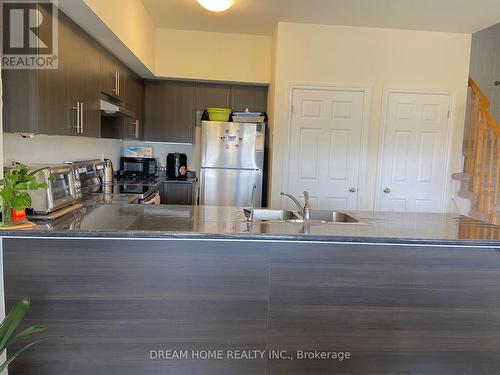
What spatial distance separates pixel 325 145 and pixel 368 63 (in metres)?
0.96

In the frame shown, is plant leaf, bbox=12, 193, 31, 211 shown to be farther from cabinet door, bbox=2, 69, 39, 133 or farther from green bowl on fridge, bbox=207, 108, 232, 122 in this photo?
green bowl on fridge, bbox=207, 108, 232, 122

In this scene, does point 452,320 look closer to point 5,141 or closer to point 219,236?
Answer: point 219,236

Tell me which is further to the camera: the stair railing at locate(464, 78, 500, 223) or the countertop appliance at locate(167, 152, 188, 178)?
the countertop appliance at locate(167, 152, 188, 178)

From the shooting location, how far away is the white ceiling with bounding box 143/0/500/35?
128 inches

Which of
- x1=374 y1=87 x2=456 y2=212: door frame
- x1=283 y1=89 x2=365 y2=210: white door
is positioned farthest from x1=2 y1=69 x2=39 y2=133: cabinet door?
x1=374 y1=87 x2=456 y2=212: door frame

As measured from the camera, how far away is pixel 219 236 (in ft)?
5.45

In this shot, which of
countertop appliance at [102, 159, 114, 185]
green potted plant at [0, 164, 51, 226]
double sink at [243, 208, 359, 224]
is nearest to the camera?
green potted plant at [0, 164, 51, 226]

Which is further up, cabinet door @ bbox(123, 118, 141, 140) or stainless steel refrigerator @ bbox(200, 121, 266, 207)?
cabinet door @ bbox(123, 118, 141, 140)

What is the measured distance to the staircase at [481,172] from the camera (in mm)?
3826

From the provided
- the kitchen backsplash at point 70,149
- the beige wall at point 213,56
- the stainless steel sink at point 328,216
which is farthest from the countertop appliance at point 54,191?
the beige wall at point 213,56

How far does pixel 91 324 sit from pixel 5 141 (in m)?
1.30

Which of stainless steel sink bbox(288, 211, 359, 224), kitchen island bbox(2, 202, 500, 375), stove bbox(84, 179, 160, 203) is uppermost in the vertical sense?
stove bbox(84, 179, 160, 203)

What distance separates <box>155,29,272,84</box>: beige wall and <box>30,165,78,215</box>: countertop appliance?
2405 mm

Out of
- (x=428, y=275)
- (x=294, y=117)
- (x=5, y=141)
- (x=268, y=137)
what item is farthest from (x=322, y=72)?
(x=5, y=141)
